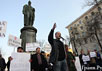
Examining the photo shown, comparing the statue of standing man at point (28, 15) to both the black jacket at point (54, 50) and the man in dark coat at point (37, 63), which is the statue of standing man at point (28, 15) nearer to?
the man in dark coat at point (37, 63)

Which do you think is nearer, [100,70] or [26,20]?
[100,70]

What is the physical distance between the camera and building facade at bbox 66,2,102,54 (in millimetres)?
20548

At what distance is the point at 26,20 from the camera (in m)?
7.92

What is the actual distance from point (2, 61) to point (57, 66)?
11.0 feet

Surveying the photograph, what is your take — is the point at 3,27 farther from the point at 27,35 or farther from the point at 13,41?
the point at 27,35

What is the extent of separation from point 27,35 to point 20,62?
327 centimetres

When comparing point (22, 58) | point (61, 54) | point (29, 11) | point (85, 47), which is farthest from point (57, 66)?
point (85, 47)

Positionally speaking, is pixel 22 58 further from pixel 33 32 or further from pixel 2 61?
pixel 33 32

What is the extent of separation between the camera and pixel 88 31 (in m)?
24.1

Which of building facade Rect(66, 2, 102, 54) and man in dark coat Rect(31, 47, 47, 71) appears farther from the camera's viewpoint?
building facade Rect(66, 2, 102, 54)

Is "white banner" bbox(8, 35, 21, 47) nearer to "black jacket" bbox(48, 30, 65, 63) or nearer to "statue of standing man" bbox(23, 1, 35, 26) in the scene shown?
"statue of standing man" bbox(23, 1, 35, 26)

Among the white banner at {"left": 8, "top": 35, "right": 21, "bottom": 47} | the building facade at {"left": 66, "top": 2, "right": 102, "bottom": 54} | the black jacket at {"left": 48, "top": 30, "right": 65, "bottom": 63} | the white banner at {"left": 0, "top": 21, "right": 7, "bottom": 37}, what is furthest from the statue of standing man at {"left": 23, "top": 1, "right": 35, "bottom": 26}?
the building facade at {"left": 66, "top": 2, "right": 102, "bottom": 54}

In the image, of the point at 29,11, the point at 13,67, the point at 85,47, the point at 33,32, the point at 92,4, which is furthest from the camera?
the point at 85,47

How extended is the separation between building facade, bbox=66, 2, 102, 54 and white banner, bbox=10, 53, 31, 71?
1706 centimetres
